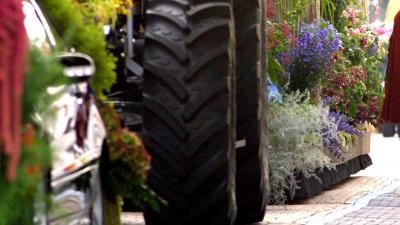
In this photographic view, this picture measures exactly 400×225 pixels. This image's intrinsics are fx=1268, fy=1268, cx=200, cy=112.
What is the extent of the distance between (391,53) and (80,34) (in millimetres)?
7607

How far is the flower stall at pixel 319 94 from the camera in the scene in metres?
9.82

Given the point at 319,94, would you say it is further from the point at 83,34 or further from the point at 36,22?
the point at 36,22

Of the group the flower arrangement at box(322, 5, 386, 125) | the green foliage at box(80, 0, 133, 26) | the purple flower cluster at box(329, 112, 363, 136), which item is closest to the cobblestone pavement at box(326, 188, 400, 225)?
the purple flower cluster at box(329, 112, 363, 136)

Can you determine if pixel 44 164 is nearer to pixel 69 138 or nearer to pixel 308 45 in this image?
pixel 69 138

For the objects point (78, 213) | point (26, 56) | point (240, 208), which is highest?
point (26, 56)

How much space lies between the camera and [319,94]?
11.9 meters

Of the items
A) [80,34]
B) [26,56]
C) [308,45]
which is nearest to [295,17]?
[308,45]

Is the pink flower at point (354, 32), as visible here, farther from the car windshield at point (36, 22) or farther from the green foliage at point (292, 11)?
the car windshield at point (36, 22)

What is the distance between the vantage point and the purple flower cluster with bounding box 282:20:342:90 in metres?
11.3

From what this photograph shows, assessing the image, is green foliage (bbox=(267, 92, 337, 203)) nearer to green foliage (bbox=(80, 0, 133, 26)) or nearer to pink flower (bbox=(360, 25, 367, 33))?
pink flower (bbox=(360, 25, 367, 33))

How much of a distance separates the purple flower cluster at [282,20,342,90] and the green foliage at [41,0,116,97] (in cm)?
676

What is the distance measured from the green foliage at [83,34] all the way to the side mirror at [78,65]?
0.08 metres

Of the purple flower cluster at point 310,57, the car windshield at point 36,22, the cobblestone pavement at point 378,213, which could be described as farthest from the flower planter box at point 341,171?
the car windshield at point 36,22

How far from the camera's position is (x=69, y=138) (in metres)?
3.76
